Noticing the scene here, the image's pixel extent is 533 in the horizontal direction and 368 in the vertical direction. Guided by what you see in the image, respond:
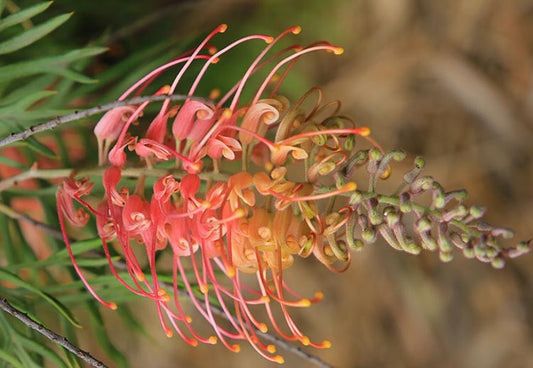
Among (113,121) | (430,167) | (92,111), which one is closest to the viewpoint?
(92,111)

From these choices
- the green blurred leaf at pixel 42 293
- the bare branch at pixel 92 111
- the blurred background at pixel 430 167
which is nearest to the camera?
the bare branch at pixel 92 111

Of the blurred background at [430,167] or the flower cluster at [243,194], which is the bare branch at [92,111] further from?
the blurred background at [430,167]

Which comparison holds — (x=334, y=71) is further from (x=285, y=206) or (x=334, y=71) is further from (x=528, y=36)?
(x=285, y=206)

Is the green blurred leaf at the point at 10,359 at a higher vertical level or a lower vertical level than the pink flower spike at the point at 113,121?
lower

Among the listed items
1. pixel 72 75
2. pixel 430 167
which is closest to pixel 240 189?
pixel 72 75

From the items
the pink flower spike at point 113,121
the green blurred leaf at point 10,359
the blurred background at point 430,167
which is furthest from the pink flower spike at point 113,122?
the blurred background at point 430,167

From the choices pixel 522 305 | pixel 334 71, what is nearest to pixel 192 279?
pixel 334 71

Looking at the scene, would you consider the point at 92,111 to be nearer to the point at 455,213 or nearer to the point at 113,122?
the point at 113,122

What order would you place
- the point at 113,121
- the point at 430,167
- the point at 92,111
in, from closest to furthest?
the point at 92,111
the point at 113,121
the point at 430,167
